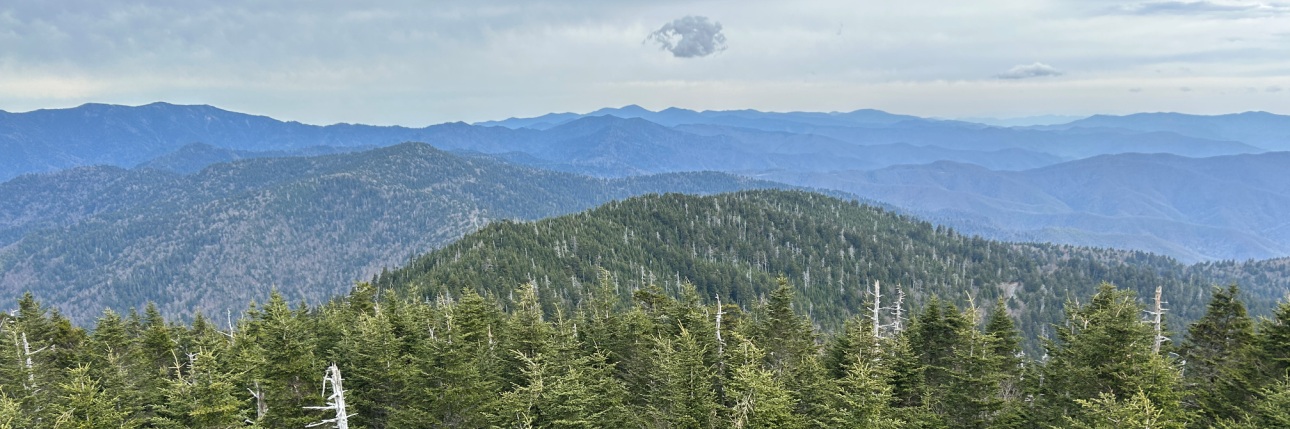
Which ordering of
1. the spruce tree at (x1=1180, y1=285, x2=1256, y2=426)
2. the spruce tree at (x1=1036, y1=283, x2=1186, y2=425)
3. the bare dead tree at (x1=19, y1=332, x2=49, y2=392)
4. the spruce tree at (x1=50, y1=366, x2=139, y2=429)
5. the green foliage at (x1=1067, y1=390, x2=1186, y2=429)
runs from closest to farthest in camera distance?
the green foliage at (x1=1067, y1=390, x2=1186, y2=429)
the spruce tree at (x1=1036, y1=283, x2=1186, y2=425)
the spruce tree at (x1=50, y1=366, x2=139, y2=429)
the spruce tree at (x1=1180, y1=285, x2=1256, y2=426)
the bare dead tree at (x1=19, y1=332, x2=49, y2=392)

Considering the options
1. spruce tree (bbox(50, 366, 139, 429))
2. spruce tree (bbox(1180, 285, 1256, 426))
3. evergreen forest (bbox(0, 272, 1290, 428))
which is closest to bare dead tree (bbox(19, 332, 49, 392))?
evergreen forest (bbox(0, 272, 1290, 428))

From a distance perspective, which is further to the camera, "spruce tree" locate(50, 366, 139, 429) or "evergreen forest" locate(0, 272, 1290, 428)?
"evergreen forest" locate(0, 272, 1290, 428)

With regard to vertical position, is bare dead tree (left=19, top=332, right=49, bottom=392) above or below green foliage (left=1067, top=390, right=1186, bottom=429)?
below

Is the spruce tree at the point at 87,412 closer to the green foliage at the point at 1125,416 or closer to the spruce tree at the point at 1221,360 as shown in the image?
the green foliage at the point at 1125,416

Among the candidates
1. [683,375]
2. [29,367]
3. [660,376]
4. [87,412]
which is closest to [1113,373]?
[683,375]

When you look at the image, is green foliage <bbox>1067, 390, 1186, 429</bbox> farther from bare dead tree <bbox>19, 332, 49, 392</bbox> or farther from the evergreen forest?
bare dead tree <bbox>19, 332, 49, 392</bbox>

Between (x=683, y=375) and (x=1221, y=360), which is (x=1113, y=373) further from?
(x=683, y=375)

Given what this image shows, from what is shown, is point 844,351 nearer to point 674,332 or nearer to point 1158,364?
point 674,332

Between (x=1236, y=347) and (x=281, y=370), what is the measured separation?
47051 millimetres

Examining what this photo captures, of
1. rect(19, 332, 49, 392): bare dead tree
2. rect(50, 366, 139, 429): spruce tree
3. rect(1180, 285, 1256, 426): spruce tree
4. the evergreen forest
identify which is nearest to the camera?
rect(50, 366, 139, 429): spruce tree

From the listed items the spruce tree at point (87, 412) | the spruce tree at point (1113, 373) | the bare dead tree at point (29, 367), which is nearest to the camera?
the spruce tree at point (1113, 373)

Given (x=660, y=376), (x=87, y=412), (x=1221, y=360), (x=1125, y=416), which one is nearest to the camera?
(x=1125, y=416)

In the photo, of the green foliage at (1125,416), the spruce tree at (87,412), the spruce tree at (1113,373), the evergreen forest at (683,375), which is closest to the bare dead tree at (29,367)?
the evergreen forest at (683,375)

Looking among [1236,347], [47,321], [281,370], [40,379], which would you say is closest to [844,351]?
[1236,347]
